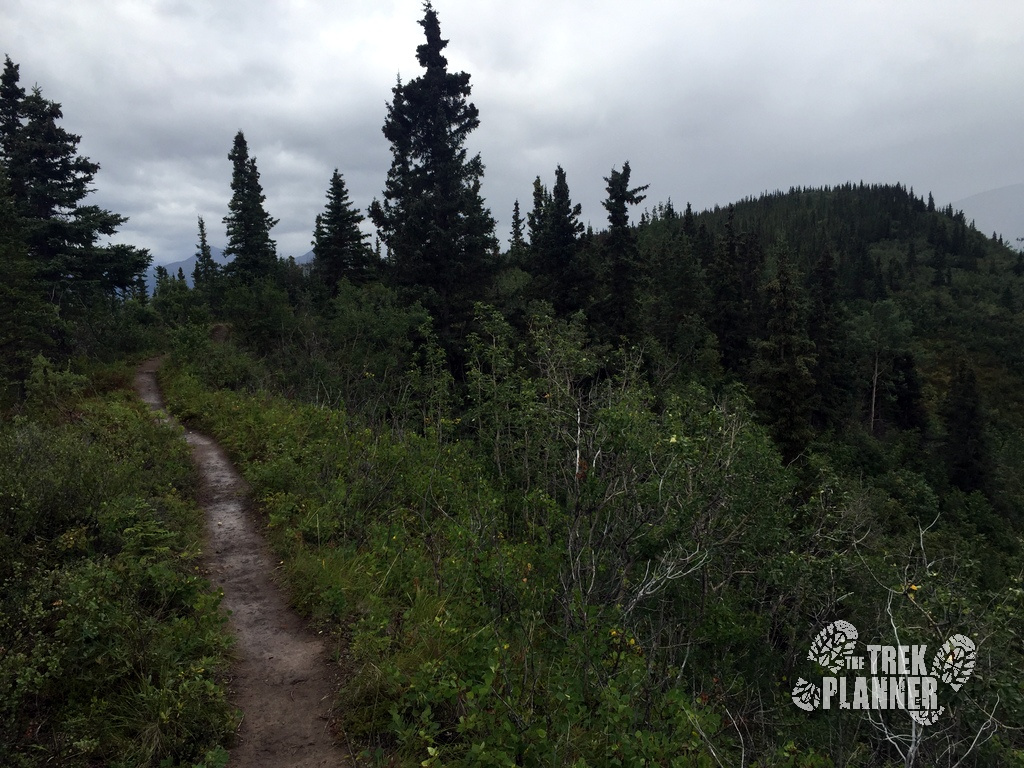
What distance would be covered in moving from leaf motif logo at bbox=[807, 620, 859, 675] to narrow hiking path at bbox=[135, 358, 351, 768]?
4290 mm

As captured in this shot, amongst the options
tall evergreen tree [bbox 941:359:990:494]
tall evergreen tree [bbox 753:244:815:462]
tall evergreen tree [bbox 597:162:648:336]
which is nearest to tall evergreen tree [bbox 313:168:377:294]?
tall evergreen tree [bbox 597:162:648:336]

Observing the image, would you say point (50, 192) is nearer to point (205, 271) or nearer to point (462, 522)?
point (462, 522)

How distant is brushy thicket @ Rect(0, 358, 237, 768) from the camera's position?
3.40 m

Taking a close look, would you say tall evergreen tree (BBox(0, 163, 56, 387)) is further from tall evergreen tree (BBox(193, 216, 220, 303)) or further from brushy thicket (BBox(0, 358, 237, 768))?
tall evergreen tree (BBox(193, 216, 220, 303))

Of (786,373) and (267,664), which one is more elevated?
(786,373)

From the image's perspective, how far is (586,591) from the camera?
4.79 m

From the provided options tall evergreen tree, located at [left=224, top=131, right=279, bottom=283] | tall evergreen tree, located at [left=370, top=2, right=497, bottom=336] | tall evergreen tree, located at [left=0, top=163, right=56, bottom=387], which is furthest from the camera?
tall evergreen tree, located at [left=224, top=131, right=279, bottom=283]

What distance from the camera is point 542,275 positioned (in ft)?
86.2

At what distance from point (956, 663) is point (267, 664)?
18.3ft

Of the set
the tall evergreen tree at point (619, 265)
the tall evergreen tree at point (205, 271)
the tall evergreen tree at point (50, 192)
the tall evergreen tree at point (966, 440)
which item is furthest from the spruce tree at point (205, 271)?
A: the tall evergreen tree at point (966, 440)

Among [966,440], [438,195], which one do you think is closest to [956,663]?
[438,195]

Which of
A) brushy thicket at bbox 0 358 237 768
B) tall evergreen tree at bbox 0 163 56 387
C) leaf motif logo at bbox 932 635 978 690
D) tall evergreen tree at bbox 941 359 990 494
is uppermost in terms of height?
tall evergreen tree at bbox 0 163 56 387

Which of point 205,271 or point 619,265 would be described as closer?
point 619,265

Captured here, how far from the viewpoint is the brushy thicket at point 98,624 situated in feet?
11.1
